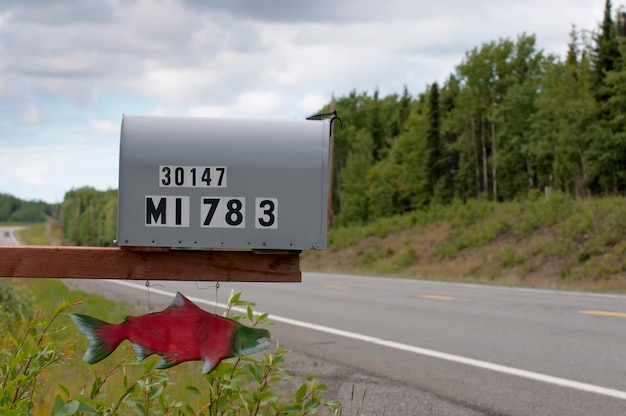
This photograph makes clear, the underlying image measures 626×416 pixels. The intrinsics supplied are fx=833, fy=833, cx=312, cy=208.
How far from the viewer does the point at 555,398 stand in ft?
21.3

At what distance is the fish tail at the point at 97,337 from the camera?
3.26 meters

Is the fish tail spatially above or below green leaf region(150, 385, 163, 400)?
above

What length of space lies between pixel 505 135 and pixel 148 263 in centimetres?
5660

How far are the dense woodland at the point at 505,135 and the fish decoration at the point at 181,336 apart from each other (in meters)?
35.3

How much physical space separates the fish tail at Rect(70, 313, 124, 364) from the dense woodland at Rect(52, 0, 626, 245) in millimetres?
35415

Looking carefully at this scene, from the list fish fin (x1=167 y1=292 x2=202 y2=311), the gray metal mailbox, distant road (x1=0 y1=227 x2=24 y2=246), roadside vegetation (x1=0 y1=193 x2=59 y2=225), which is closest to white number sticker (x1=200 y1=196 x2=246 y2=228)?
the gray metal mailbox

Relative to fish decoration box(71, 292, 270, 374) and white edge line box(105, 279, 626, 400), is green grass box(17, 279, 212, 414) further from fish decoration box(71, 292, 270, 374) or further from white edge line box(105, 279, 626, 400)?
white edge line box(105, 279, 626, 400)

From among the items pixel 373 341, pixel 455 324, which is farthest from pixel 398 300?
pixel 373 341

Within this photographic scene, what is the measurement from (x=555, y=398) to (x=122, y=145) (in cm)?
450

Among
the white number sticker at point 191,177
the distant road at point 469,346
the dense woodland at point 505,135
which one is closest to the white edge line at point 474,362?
the distant road at point 469,346

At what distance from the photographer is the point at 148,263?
333cm

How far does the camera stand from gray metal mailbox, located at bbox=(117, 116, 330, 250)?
3.24 m

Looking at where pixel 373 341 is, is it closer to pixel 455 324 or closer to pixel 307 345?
pixel 307 345

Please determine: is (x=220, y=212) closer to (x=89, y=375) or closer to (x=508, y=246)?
(x=89, y=375)
